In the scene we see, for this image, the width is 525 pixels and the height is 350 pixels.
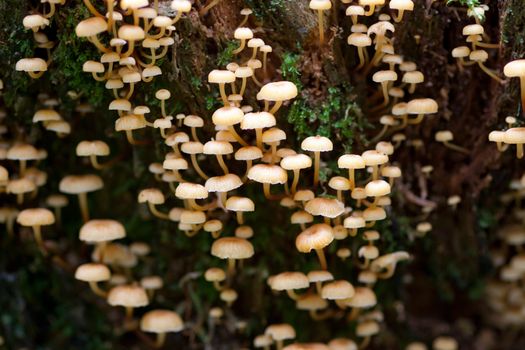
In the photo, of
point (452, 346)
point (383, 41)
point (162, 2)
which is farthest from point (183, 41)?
point (452, 346)

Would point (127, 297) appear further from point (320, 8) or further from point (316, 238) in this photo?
point (320, 8)

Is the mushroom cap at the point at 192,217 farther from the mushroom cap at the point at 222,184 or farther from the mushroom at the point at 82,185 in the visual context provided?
the mushroom at the point at 82,185

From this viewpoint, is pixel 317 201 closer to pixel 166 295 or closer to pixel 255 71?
→ pixel 255 71

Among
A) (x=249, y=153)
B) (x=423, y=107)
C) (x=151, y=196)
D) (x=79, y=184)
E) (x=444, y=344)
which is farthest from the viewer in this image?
(x=444, y=344)

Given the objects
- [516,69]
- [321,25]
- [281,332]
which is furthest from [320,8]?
[281,332]

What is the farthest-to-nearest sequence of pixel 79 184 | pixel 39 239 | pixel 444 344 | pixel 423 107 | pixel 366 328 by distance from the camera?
pixel 444 344 < pixel 366 328 < pixel 39 239 < pixel 79 184 < pixel 423 107

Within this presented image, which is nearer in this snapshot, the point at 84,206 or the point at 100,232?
the point at 100,232
